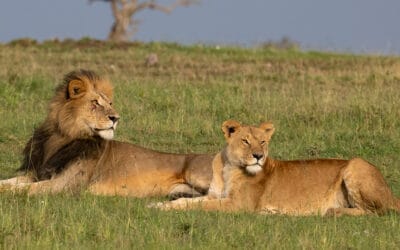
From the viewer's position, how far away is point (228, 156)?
277 inches

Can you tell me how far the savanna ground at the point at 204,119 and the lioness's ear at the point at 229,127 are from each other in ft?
2.11

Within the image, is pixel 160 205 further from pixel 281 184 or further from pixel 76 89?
pixel 76 89

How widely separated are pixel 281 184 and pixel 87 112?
4.85 ft

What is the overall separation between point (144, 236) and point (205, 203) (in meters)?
1.20

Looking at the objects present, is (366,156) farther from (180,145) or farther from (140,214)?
(140,214)

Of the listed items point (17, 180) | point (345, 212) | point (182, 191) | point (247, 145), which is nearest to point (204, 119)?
point (182, 191)

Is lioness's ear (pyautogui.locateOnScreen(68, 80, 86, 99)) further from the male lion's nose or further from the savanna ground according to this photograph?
the male lion's nose

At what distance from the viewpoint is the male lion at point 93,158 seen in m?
7.48

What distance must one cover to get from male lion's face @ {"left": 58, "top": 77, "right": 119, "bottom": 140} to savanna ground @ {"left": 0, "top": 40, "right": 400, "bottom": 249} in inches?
22.1

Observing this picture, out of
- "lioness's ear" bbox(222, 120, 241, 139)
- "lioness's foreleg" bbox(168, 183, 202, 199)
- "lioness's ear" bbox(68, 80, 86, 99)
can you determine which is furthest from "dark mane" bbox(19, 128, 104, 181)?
"lioness's ear" bbox(222, 120, 241, 139)

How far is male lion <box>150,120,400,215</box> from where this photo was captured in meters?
6.89

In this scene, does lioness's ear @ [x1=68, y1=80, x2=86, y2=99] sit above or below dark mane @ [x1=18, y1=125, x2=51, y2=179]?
above

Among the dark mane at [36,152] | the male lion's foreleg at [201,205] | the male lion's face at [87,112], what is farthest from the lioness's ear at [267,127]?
the dark mane at [36,152]

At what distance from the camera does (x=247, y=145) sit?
691 centimetres
